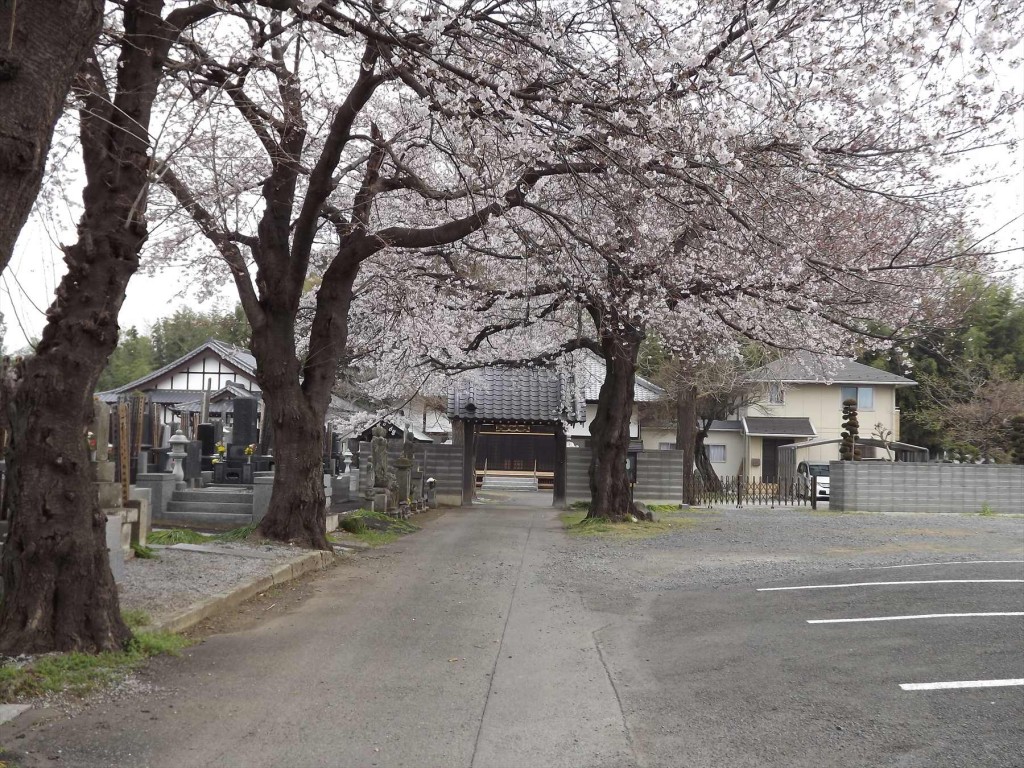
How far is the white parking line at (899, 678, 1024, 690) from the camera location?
6.00m

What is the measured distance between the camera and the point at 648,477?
28.8 metres

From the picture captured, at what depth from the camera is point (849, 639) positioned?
25.1 ft

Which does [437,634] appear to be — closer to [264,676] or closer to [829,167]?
[264,676]

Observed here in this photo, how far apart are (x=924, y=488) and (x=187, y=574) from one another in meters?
22.3

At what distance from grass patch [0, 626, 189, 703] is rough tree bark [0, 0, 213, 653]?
0.49 ft

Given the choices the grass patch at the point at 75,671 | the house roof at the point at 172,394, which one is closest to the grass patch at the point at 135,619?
the grass patch at the point at 75,671

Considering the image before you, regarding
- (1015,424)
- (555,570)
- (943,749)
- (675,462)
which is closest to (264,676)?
(943,749)

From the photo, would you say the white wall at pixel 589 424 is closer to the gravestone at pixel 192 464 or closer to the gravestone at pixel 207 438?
the gravestone at pixel 207 438

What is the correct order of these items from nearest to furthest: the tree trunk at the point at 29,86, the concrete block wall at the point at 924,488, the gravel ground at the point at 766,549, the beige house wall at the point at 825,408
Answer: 1. the tree trunk at the point at 29,86
2. the gravel ground at the point at 766,549
3. the concrete block wall at the point at 924,488
4. the beige house wall at the point at 825,408

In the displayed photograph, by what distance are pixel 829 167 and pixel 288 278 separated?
7.57 m

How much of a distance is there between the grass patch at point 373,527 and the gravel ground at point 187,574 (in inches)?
155

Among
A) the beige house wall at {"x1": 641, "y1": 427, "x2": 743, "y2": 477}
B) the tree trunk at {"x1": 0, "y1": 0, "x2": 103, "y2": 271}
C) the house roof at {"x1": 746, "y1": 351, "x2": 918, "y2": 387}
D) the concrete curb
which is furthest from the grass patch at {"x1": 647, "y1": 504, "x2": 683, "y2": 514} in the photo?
the tree trunk at {"x1": 0, "y1": 0, "x2": 103, "y2": 271}

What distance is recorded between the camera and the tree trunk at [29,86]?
4578 millimetres

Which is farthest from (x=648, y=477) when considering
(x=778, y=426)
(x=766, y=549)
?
(x=778, y=426)
